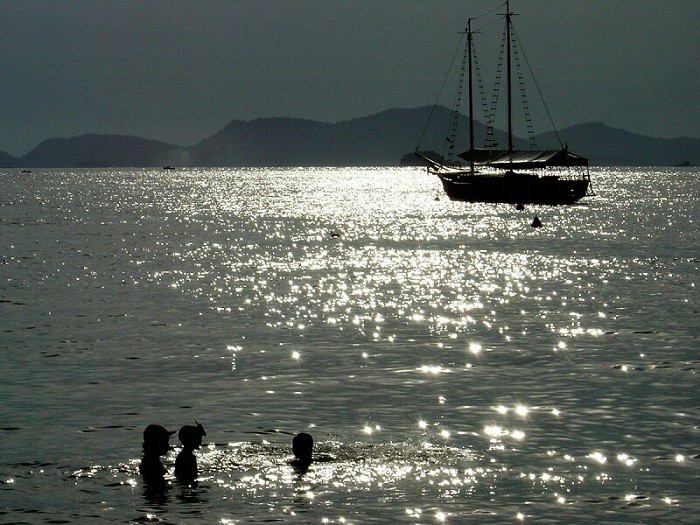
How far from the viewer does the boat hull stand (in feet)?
527

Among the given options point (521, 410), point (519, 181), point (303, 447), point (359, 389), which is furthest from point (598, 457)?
point (519, 181)

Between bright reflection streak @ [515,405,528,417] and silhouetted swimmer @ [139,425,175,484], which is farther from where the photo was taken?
bright reflection streak @ [515,405,528,417]

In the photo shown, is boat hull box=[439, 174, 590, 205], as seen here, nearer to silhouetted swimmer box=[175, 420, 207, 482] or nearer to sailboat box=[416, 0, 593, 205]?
sailboat box=[416, 0, 593, 205]

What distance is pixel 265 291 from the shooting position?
2367 inches

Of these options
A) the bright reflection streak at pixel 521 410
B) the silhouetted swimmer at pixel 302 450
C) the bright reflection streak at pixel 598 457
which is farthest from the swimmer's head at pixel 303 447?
the bright reflection streak at pixel 521 410

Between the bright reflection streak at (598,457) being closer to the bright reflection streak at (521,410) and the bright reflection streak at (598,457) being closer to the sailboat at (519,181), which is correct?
the bright reflection streak at (521,410)

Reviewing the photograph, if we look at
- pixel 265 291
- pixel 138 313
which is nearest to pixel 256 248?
pixel 265 291

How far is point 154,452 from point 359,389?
32.6 ft

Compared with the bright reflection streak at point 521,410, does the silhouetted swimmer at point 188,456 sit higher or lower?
higher

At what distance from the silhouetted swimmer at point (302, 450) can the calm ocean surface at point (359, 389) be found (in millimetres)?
199

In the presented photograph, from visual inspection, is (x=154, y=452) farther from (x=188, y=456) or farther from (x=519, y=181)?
(x=519, y=181)

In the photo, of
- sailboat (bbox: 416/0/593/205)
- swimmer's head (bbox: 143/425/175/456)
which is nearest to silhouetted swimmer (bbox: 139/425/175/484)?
swimmer's head (bbox: 143/425/175/456)

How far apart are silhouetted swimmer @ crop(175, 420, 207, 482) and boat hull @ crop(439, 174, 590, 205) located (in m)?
139

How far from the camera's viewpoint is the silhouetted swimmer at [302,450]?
23734 millimetres
